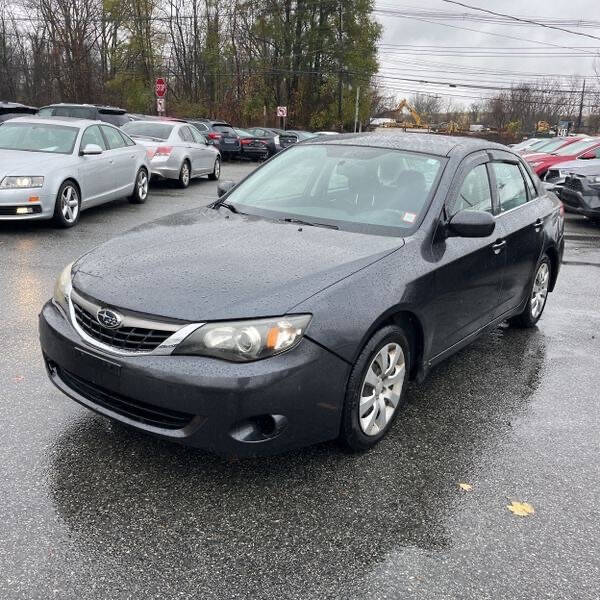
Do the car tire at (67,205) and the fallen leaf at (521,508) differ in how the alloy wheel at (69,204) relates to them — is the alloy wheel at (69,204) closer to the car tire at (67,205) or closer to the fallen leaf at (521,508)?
the car tire at (67,205)

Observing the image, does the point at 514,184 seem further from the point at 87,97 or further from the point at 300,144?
the point at 87,97

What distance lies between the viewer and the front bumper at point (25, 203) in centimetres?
832

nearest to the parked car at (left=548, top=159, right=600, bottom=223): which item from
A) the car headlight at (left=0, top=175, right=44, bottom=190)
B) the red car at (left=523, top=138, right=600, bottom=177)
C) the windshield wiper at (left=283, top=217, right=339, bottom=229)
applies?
the red car at (left=523, top=138, right=600, bottom=177)

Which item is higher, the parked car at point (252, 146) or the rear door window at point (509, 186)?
the rear door window at point (509, 186)

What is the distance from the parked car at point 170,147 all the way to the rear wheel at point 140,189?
2.08 m

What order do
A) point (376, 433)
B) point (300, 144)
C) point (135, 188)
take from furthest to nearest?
point (135, 188)
point (300, 144)
point (376, 433)

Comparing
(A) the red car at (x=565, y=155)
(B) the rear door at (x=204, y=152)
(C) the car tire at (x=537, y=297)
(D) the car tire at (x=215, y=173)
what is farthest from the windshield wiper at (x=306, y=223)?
(D) the car tire at (x=215, y=173)

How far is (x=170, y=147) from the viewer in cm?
1423

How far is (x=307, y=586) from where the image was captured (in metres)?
2.44

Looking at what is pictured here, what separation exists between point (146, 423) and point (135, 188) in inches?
370

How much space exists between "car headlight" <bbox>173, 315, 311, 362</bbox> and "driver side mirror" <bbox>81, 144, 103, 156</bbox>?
7.42 meters

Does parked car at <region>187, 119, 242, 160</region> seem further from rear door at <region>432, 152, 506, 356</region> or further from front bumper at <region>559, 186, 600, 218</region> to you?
rear door at <region>432, 152, 506, 356</region>

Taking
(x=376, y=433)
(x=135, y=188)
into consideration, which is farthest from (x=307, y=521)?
(x=135, y=188)

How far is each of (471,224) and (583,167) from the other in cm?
1000
